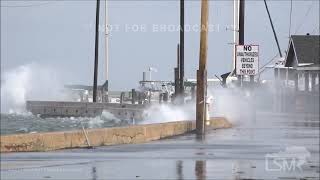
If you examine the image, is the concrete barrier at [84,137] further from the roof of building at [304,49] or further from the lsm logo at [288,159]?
the roof of building at [304,49]

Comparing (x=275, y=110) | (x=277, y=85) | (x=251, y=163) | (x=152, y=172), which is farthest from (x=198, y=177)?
(x=277, y=85)

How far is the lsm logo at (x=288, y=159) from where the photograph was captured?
1230 cm

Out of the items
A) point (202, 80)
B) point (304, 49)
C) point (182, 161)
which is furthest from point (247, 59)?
point (304, 49)

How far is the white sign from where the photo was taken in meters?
21.6

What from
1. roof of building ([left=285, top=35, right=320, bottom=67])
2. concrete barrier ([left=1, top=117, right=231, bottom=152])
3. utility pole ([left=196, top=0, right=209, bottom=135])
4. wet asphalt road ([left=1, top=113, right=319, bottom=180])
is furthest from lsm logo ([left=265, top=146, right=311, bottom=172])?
roof of building ([left=285, top=35, right=320, bottom=67])

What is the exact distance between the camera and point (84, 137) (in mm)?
16766

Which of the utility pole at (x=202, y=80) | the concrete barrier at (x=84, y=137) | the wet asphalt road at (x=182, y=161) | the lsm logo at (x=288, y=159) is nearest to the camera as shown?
the wet asphalt road at (x=182, y=161)

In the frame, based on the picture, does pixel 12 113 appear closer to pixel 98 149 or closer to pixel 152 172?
pixel 98 149

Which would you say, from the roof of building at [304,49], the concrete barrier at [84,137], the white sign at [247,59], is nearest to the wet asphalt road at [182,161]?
the concrete barrier at [84,137]

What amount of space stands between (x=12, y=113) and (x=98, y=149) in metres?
48.2

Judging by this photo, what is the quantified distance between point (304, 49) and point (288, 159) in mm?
31865

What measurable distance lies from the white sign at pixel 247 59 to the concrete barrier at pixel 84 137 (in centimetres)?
267

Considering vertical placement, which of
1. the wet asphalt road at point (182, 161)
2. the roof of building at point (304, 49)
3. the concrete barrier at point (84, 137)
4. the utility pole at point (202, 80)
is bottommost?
the wet asphalt road at point (182, 161)

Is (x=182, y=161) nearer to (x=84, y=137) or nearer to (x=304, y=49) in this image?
(x=84, y=137)
